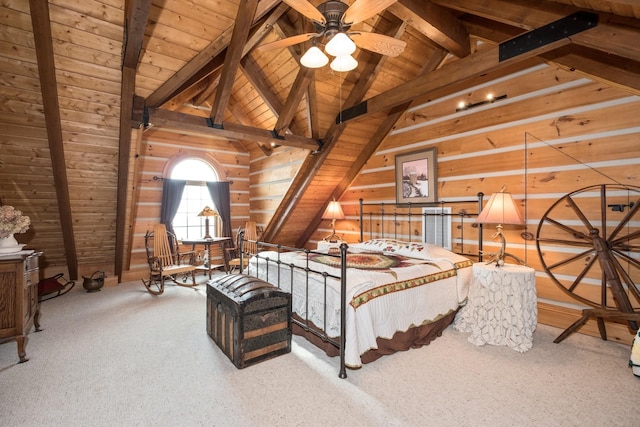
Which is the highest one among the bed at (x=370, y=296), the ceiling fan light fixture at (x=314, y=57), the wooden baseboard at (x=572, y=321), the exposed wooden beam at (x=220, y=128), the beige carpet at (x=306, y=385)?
the ceiling fan light fixture at (x=314, y=57)

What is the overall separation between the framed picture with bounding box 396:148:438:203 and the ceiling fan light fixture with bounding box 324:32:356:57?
2.63 meters

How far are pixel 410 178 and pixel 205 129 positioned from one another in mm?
3143

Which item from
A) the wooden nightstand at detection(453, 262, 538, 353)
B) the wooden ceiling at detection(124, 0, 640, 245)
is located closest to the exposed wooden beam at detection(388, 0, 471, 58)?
the wooden ceiling at detection(124, 0, 640, 245)

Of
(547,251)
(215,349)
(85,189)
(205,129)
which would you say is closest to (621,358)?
(547,251)

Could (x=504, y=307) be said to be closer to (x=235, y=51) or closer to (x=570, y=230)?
(x=570, y=230)

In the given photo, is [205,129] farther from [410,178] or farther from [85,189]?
[410,178]

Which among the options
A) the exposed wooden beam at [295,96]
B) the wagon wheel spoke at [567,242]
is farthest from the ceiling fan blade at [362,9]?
the wagon wheel spoke at [567,242]

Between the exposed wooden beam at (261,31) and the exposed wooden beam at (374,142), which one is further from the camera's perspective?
the exposed wooden beam at (374,142)

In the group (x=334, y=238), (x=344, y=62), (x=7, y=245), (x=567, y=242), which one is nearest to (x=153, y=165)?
(x=7, y=245)

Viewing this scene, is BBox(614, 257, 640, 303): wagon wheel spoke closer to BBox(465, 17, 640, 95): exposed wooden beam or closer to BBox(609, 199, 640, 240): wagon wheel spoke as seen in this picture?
BBox(609, 199, 640, 240): wagon wheel spoke

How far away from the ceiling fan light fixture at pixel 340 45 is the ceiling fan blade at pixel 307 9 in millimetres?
183

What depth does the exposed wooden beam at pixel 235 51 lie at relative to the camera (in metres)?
3.00

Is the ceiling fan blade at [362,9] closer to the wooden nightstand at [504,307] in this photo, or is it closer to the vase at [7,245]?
the wooden nightstand at [504,307]

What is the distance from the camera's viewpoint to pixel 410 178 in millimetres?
4832
